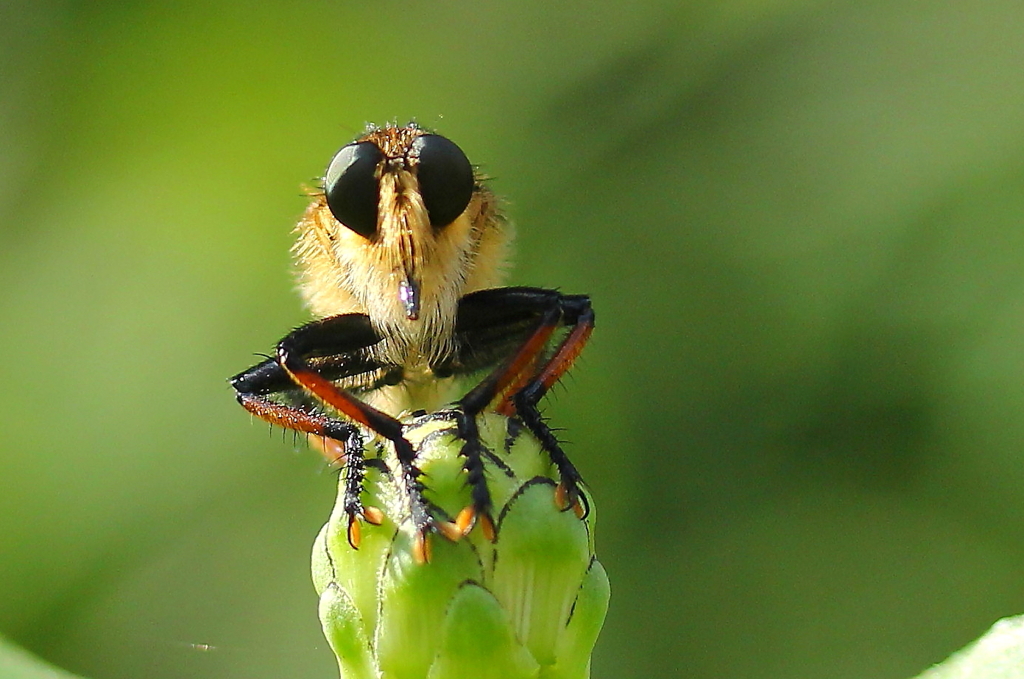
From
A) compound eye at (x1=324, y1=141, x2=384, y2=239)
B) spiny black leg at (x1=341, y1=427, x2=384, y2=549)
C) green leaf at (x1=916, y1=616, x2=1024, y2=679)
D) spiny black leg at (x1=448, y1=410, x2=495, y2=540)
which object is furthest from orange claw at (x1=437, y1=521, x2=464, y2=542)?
compound eye at (x1=324, y1=141, x2=384, y2=239)

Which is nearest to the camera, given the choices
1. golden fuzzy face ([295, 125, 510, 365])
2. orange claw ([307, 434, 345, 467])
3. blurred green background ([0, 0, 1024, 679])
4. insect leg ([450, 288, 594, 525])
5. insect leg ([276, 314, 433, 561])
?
insect leg ([276, 314, 433, 561])

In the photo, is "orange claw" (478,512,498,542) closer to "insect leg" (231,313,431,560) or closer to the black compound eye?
"insect leg" (231,313,431,560)

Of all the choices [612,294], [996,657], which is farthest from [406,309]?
[612,294]

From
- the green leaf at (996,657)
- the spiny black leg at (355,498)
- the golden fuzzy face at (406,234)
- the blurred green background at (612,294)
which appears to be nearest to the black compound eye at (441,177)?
the golden fuzzy face at (406,234)

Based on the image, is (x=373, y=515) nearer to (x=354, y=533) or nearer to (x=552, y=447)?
(x=354, y=533)

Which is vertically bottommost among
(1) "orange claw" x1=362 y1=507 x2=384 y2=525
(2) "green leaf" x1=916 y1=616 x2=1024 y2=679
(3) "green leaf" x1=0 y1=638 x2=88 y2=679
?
(3) "green leaf" x1=0 y1=638 x2=88 y2=679

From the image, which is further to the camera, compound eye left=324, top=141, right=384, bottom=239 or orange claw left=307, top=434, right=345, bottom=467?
compound eye left=324, top=141, right=384, bottom=239

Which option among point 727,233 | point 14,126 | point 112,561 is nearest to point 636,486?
point 727,233
